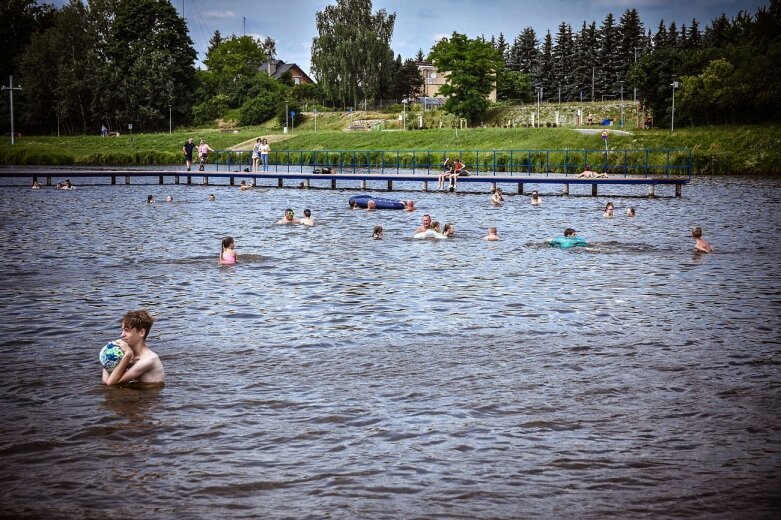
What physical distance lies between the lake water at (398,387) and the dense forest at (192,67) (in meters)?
85.6

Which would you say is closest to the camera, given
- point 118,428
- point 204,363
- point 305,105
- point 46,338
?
point 118,428

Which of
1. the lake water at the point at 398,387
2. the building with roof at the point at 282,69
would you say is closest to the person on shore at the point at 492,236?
the lake water at the point at 398,387

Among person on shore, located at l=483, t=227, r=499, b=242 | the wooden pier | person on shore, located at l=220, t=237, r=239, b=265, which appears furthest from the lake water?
the wooden pier

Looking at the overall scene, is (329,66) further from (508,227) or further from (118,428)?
(118,428)

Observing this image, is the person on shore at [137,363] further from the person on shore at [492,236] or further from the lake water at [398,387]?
the person on shore at [492,236]

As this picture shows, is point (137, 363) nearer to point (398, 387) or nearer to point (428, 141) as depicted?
point (398, 387)

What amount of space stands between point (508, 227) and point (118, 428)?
22.9 meters

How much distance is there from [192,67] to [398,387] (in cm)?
11913

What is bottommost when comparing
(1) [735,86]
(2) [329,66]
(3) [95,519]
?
(3) [95,519]

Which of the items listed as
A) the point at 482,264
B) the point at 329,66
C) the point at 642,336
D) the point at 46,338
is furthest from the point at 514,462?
the point at 329,66

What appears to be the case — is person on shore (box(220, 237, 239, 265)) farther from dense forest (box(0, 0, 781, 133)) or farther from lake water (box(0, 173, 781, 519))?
dense forest (box(0, 0, 781, 133))

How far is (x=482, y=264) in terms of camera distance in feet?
71.0

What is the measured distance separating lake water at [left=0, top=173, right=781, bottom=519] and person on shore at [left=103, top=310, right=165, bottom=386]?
22cm

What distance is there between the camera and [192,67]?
401 ft
